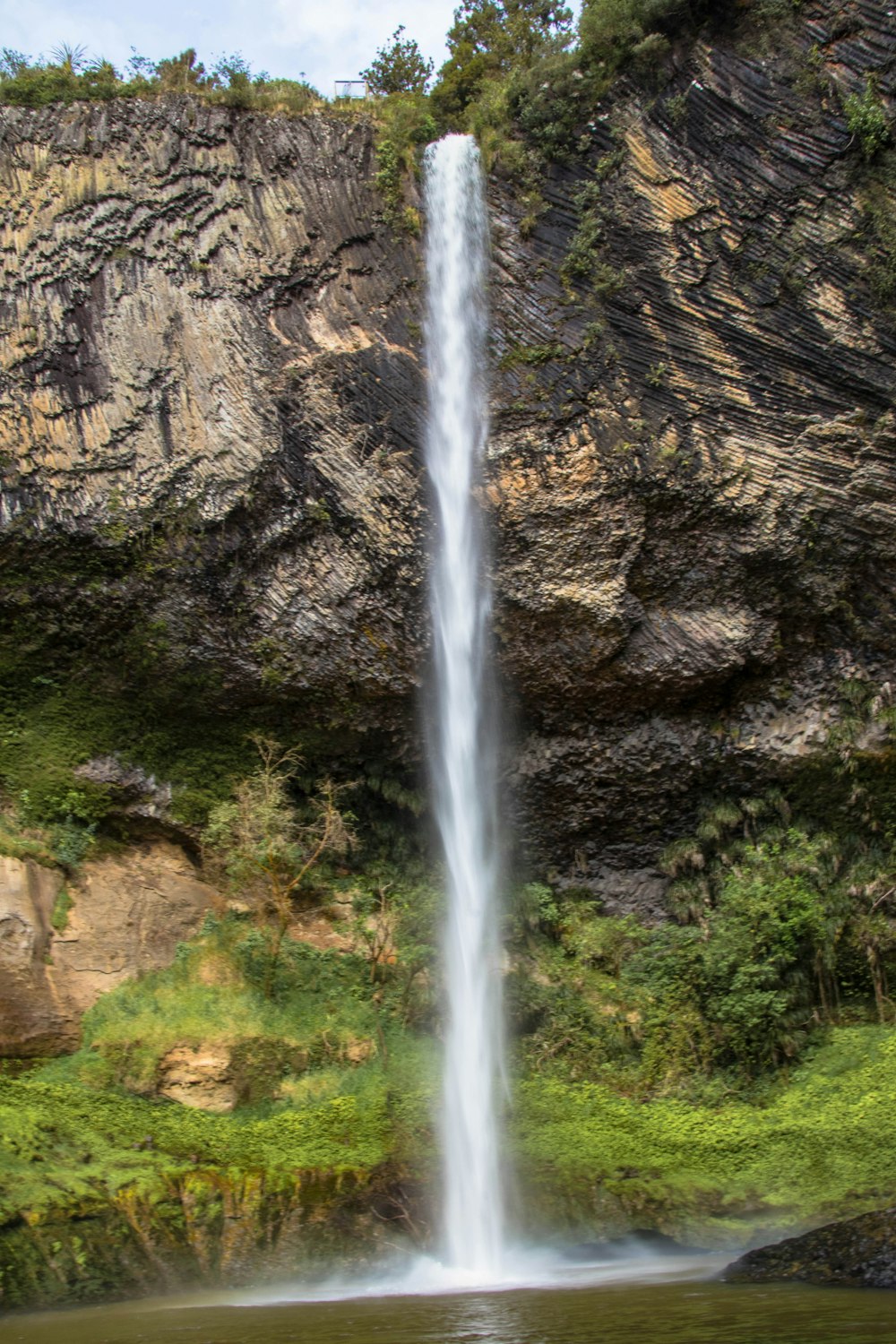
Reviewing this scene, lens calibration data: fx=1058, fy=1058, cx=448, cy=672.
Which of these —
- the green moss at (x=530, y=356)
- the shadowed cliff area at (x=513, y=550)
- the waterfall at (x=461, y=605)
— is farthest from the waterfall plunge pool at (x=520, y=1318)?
the green moss at (x=530, y=356)

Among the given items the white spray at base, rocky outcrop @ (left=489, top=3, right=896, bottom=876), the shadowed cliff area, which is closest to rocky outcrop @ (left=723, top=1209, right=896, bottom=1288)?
the white spray at base

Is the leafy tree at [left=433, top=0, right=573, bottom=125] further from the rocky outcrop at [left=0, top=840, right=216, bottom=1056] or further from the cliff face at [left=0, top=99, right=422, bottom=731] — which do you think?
the rocky outcrop at [left=0, top=840, right=216, bottom=1056]

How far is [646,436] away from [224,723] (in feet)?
23.5

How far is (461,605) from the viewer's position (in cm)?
1463

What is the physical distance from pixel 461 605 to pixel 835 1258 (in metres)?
8.78

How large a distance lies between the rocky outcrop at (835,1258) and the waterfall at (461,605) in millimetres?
4330

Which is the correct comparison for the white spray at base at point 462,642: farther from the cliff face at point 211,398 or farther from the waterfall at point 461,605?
the cliff face at point 211,398

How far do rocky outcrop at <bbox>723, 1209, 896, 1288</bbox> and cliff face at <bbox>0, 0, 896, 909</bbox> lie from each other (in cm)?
705

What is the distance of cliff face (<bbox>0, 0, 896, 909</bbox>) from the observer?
14.2 m

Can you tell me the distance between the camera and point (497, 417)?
575 inches

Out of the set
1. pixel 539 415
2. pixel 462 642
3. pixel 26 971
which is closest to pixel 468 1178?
pixel 26 971

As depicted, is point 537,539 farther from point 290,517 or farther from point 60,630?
point 60,630

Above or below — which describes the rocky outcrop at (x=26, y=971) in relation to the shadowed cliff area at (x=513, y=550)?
below

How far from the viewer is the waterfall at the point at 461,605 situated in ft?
45.3
